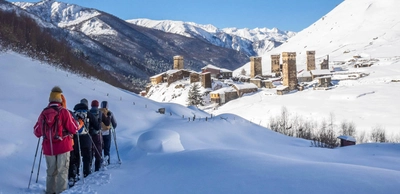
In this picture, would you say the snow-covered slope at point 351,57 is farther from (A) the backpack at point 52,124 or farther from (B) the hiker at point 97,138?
(A) the backpack at point 52,124

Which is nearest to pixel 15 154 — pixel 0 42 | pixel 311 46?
pixel 0 42

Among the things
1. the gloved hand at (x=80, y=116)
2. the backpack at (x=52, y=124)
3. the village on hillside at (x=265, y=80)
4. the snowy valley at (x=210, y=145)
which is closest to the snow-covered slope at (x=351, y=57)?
the snowy valley at (x=210, y=145)

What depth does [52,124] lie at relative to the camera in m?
5.06

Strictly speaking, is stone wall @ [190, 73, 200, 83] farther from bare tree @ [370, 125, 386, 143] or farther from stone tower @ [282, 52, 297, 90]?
bare tree @ [370, 125, 386, 143]

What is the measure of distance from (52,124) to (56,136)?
180 mm

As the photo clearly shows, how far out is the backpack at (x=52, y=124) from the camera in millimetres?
5047

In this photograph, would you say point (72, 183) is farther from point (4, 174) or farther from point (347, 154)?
point (347, 154)

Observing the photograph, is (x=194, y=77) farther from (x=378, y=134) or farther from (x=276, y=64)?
(x=378, y=134)

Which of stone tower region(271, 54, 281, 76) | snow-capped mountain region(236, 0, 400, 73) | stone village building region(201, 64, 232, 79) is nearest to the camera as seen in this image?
stone village building region(201, 64, 232, 79)

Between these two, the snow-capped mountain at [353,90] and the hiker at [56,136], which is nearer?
the hiker at [56,136]

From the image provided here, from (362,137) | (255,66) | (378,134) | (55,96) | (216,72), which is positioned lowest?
(362,137)

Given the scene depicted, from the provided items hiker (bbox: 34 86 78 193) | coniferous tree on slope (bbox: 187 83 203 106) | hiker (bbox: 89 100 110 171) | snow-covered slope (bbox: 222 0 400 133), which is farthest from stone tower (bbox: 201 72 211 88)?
hiker (bbox: 34 86 78 193)

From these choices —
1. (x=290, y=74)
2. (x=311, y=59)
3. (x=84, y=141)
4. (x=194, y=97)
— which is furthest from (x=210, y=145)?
(x=311, y=59)

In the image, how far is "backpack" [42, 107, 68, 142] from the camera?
5.05 metres
